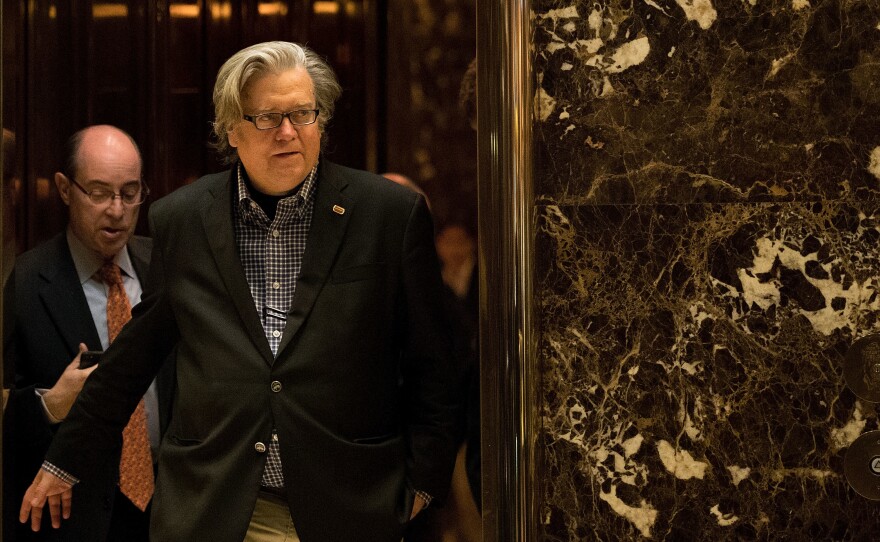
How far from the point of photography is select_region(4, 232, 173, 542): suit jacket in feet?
8.87

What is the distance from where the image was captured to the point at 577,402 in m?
2.45

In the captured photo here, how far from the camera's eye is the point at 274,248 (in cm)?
253

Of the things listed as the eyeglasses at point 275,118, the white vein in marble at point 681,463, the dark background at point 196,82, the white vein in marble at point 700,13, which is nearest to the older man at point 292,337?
the eyeglasses at point 275,118

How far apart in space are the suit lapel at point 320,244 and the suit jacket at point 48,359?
1.63ft

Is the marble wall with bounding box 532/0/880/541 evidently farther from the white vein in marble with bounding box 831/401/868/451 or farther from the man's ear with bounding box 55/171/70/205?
the man's ear with bounding box 55/171/70/205

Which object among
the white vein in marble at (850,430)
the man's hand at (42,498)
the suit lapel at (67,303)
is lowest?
the man's hand at (42,498)

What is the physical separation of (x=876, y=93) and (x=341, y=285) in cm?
136

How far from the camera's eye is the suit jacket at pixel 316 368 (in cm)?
243

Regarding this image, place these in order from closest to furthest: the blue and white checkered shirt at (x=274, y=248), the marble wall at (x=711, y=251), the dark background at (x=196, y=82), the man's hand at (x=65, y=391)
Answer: the marble wall at (x=711, y=251) < the blue and white checkered shirt at (x=274, y=248) < the dark background at (x=196, y=82) < the man's hand at (x=65, y=391)

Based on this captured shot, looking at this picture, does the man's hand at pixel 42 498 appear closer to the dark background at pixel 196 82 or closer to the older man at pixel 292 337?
the older man at pixel 292 337

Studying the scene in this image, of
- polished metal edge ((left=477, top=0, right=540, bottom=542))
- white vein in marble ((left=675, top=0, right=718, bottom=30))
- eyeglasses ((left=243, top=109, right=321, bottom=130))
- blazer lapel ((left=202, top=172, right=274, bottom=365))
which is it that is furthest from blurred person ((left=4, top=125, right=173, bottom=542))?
white vein in marble ((left=675, top=0, right=718, bottom=30))

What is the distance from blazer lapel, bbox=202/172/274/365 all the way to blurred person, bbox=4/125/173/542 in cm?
31

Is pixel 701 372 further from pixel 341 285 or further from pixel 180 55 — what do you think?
pixel 180 55

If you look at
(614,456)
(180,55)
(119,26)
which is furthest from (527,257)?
(119,26)
